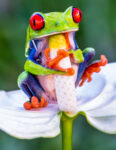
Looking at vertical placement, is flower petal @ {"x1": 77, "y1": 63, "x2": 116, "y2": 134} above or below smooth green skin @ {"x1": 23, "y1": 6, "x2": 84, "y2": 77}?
below

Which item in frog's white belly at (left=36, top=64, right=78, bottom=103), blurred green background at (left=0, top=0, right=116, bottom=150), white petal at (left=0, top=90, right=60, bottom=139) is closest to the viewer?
white petal at (left=0, top=90, right=60, bottom=139)

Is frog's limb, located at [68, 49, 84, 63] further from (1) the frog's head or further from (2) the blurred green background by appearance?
(2) the blurred green background

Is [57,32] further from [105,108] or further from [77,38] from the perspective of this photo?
[77,38]

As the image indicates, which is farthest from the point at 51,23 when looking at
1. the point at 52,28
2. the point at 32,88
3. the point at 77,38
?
the point at 77,38

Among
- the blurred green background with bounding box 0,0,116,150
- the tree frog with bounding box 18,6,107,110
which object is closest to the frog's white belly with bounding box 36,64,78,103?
the tree frog with bounding box 18,6,107,110

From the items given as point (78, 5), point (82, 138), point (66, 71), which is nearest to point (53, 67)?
point (66, 71)

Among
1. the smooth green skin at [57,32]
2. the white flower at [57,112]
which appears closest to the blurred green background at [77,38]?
the white flower at [57,112]

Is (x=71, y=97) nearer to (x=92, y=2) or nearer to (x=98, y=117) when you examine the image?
(x=98, y=117)
